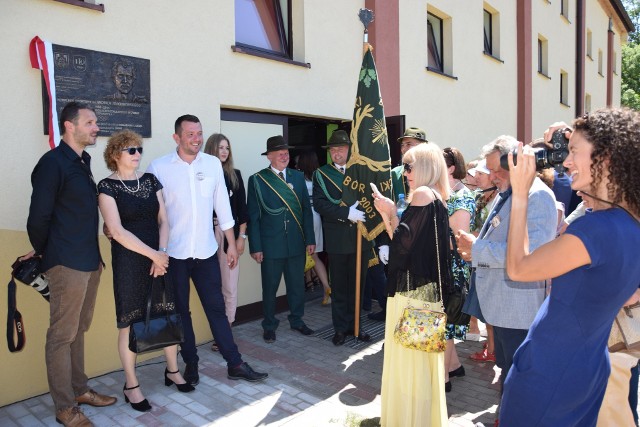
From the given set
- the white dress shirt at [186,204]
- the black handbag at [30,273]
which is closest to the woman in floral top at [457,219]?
the white dress shirt at [186,204]

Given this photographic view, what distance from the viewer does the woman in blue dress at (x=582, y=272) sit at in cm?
173

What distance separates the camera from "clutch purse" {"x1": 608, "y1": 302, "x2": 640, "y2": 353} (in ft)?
8.49

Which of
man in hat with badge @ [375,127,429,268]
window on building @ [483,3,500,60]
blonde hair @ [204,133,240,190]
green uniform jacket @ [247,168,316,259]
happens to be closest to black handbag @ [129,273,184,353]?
blonde hair @ [204,133,240,190]

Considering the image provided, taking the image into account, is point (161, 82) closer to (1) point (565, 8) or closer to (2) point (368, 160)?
(2) point (368, 160)

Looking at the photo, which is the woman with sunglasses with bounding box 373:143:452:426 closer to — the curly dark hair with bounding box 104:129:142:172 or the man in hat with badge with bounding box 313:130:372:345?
the man in hat with badge with bounding box 313:130:372:345

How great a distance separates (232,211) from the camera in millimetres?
4914

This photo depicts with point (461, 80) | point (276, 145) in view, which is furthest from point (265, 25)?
point (461, 80)

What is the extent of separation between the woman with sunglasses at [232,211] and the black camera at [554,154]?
10.6ft

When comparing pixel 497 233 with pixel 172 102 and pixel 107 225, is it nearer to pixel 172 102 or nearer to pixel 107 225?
pixel 107 225

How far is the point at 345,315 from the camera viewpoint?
5.16 m

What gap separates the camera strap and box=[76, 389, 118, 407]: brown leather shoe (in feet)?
1.98

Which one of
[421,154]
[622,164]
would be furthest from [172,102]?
[622,164]

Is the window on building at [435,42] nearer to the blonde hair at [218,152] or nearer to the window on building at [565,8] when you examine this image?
the blonde hair at [218,152]

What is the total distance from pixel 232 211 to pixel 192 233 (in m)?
0.94
